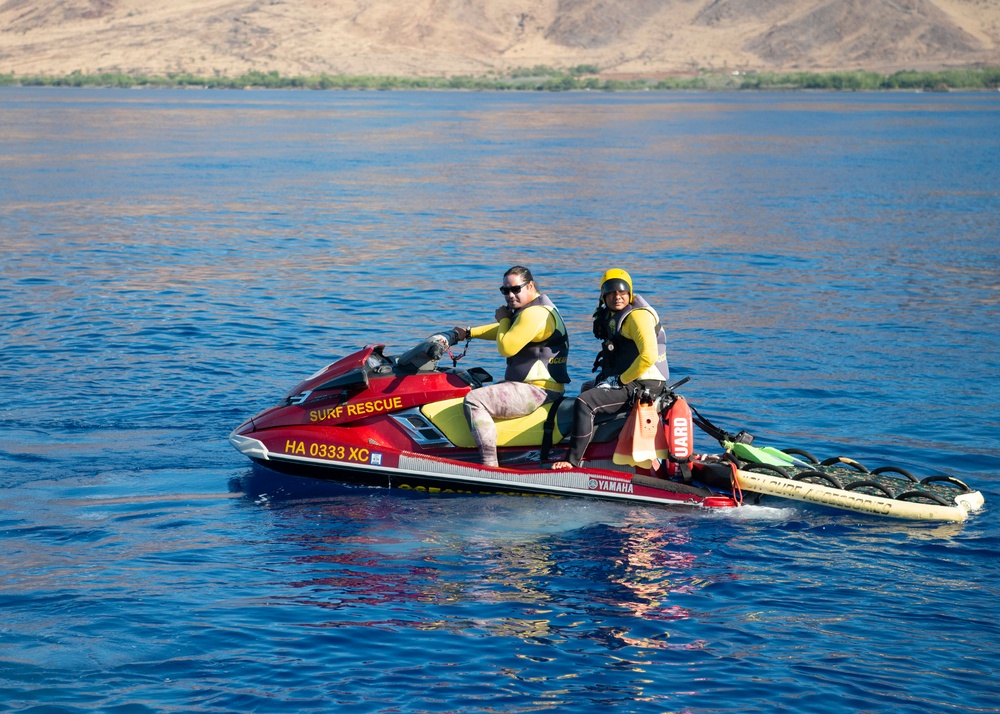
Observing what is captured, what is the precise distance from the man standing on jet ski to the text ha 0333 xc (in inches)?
6.5

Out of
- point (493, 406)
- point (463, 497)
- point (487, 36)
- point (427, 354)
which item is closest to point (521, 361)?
point (493, 406)

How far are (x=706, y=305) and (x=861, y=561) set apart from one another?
37.5 ft

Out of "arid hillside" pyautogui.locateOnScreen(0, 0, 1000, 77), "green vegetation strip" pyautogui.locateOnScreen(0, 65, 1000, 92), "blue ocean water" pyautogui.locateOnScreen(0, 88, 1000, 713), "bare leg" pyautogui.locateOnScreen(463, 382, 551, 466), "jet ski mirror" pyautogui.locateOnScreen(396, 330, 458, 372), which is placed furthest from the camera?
"arid hillside" pyautogui.locateOnScreen(0, 0, 1000, 77)

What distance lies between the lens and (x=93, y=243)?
2659 centimetres

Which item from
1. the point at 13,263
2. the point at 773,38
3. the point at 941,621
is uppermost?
the point at 773,38

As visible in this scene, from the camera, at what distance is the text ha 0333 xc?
1032cm

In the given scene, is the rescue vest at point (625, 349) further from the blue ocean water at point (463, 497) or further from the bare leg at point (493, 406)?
the blue ocean water at point (463, 497)

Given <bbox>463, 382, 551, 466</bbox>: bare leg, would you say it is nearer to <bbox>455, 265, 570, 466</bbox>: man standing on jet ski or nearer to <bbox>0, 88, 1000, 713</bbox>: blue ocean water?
<bbox>455, 265, 570, 466</bbox>: man standing on jet ski

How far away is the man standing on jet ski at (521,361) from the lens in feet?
33.8

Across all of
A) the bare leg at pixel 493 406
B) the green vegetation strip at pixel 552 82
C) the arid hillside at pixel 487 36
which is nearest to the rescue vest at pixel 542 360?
the bare leg at pixel 493 406

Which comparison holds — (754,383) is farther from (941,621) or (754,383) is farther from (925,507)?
(941,621)

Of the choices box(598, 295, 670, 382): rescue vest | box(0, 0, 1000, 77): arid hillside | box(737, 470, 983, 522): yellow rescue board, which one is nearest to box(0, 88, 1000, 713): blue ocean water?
box(737, 470, 983, 522): yellow rescue board

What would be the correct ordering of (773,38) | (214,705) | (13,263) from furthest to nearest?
1. (773,38)
2. (13,263)
3. (214,705)

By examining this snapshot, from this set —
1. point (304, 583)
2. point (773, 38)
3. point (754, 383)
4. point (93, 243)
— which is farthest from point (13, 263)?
point (773, 38)
